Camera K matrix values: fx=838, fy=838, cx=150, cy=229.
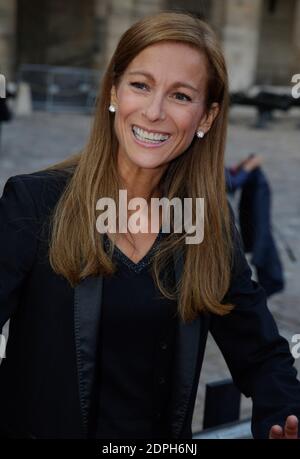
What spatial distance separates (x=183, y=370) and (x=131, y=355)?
158 millimetres

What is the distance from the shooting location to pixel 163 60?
2234mm

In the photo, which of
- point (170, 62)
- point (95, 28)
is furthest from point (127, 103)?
point (95, 28)

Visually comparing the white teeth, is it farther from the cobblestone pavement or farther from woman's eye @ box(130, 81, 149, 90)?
the cobblestone pavement

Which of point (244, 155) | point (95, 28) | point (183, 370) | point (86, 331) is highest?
point (95, 28)

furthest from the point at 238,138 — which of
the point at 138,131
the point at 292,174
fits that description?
the point at 138,131

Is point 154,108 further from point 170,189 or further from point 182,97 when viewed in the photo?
point 170,189

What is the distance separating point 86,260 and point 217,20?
25.7 meters

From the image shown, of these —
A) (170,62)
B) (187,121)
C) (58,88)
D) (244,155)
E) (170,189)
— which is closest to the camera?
(170,62)

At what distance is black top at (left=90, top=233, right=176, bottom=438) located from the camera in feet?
7.26

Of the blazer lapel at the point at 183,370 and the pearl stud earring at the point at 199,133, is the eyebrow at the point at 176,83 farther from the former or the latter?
the blazer lapel at the point at 183,370

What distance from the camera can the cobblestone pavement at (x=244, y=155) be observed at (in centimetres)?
678

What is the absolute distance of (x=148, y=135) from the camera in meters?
2.31

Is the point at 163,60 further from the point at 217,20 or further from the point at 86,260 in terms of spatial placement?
the point at 217,20

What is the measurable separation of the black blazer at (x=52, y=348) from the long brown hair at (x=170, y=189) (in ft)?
0.14
